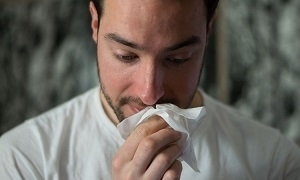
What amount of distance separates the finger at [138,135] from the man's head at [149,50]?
4 cm

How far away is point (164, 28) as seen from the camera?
1.04 metres

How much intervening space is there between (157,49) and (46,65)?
69 centimetres

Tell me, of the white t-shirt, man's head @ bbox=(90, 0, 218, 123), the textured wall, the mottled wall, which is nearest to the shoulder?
the white t-shirt

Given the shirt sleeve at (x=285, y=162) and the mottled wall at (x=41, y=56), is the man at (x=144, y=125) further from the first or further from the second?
the mottled wall at (x=41, y=56)

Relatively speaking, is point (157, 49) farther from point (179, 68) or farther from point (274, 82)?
point (274, 82)

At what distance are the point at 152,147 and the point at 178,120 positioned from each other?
99mm

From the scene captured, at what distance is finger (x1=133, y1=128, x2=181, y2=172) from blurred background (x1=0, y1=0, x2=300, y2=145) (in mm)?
726

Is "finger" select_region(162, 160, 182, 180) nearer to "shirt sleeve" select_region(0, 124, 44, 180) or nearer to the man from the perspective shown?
the man

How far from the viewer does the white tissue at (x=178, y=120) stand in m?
1.04

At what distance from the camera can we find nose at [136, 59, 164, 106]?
1054 mm

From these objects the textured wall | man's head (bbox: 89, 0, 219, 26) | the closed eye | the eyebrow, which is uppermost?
man's head (bbox: 89, 0, 219, 26)

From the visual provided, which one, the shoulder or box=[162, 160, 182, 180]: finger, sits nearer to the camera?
box=[162, 160, 182, 180]: finger

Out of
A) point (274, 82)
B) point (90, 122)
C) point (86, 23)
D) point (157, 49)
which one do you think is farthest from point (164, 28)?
point (274, 82)

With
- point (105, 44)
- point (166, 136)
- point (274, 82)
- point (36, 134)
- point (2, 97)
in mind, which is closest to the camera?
point (166, 136)
